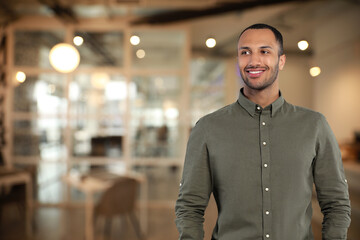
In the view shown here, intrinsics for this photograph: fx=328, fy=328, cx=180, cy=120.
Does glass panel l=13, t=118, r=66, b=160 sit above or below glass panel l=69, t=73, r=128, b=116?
below

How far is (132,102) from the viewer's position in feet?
19.8

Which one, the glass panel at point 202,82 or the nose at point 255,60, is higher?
the glass panel at point 202,82

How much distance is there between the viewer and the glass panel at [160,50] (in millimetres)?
→ 5953

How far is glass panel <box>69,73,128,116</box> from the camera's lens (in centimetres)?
602

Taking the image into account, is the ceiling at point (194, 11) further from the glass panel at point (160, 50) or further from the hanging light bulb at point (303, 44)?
the hanging light bulb at point (303, 44)

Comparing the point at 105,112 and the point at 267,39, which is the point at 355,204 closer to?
the point at 267,39

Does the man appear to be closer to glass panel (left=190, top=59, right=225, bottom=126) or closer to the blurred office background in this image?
glass panel (left=190, top=59, right=225, bottom=126)

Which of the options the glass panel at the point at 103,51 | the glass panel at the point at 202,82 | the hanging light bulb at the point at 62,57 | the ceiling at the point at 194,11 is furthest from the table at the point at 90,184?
the glass panel at the point at 103,51

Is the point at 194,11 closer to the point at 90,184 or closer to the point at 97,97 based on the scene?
the point at 97,97

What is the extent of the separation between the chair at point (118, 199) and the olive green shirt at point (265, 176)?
2.69 m

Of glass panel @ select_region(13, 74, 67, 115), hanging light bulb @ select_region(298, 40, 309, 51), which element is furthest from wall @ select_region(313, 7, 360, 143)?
glass panel @ select_region(13, 74, 67, 115)

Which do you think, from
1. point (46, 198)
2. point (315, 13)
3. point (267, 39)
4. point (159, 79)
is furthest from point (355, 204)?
point (46, 198)

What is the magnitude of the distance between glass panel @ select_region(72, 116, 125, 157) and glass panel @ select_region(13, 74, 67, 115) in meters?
0.45

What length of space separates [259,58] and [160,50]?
489 cm
